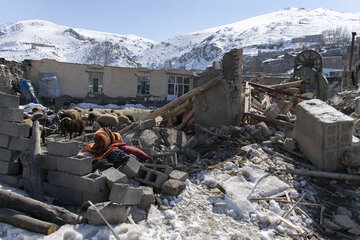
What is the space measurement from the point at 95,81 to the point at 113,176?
1832cm

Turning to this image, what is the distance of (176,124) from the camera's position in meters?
8.53

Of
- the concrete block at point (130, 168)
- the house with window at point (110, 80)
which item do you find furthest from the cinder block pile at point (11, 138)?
the house with window at point (110, 80)

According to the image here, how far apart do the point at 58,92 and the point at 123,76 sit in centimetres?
474

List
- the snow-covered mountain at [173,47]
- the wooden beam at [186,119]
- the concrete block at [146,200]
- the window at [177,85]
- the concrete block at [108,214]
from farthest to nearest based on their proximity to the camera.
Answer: the snow-covered mountain at [173,47]
the window at [177,85]
the wooden beam at [186,119]
the concrete block at [146,200]
the concrete block at [108,214]

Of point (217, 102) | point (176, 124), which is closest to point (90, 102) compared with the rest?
point (176, 124)

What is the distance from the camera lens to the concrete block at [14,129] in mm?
5137

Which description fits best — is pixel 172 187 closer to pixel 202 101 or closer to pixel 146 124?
pixel 146 124

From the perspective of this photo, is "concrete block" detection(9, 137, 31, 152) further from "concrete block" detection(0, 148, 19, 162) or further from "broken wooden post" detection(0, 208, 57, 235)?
"broken wooden post" detection(0, 208, 57, 235)

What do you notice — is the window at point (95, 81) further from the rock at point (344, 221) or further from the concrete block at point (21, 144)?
the rock at point (344, 221)

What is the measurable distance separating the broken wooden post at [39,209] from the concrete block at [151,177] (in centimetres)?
125

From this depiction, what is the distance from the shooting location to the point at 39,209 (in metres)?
4.07

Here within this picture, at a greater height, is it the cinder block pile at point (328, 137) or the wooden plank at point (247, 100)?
the wooden plank at point (247, 100)

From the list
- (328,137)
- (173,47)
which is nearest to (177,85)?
(328,137)

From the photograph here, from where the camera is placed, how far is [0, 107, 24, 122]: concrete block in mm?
5125
